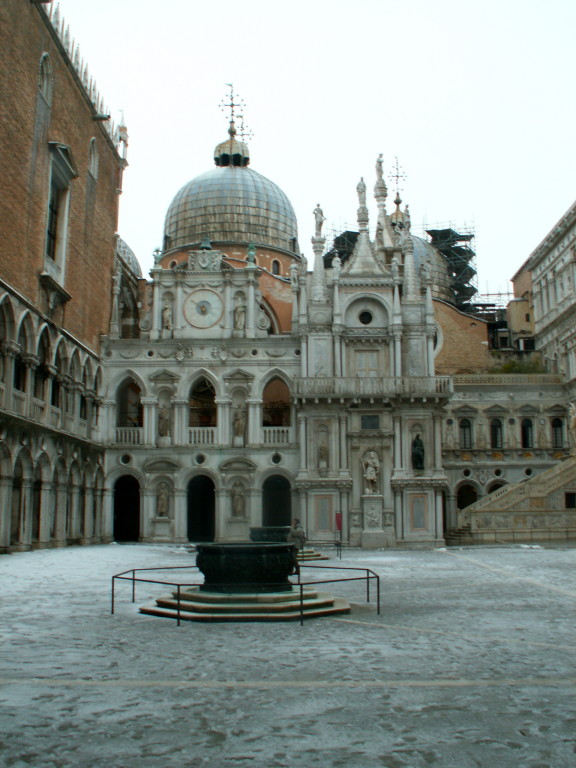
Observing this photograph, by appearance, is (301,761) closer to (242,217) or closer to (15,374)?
(15,374)

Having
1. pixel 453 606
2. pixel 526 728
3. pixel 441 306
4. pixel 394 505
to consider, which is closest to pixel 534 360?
pixel 441 306

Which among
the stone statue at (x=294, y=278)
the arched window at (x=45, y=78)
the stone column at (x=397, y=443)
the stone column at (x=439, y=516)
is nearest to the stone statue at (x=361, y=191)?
the stone statue at (x=294, y=278)

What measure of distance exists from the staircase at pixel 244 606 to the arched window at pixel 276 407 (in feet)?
108

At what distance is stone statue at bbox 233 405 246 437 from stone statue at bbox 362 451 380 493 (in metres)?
6.22

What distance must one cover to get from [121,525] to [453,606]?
108ft

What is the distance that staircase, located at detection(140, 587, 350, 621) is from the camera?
43.5 ft

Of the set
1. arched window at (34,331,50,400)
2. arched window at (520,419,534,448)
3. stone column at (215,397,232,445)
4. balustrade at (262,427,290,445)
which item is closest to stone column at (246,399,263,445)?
balustrade at (262,427,290,445)

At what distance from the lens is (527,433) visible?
5125 centimetres

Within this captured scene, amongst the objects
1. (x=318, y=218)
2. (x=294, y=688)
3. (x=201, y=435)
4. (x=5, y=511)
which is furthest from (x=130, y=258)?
(x=294, y=688)

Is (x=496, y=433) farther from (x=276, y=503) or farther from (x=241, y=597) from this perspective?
(x=241, y=597)

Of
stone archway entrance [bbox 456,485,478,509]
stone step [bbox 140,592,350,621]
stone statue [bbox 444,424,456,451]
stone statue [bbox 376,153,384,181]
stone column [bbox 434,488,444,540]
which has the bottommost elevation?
stone step [bbox 140,592,350,621]

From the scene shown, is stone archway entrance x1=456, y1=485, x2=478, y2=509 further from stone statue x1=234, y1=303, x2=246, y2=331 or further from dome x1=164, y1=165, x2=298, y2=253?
dome x1=164, y1=165, x2=298, y2=253

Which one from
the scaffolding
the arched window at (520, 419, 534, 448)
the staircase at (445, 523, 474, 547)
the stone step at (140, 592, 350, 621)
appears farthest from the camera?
the scaffolding

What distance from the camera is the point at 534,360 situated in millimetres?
58438
